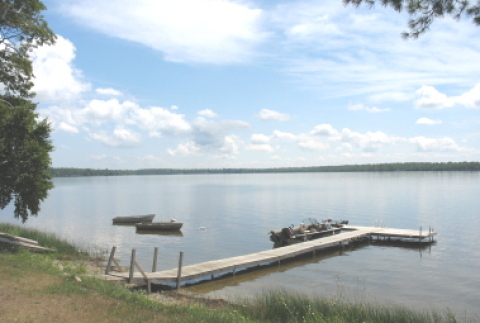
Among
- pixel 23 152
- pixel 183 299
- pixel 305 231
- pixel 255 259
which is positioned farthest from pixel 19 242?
pixel 305 231


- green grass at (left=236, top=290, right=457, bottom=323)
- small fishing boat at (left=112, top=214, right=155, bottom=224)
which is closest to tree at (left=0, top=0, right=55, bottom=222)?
green grass at (left=236, top=290, right=457, bottom=323)

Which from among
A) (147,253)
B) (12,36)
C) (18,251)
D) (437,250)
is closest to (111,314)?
(18,251)

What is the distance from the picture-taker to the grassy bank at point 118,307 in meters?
8.92

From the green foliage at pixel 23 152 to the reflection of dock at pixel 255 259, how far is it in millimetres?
7111

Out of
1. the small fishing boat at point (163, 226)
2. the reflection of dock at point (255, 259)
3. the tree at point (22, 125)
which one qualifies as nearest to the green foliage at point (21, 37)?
the tree at point (22, 125)

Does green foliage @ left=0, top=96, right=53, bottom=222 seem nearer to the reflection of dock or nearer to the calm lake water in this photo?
the calm lake water

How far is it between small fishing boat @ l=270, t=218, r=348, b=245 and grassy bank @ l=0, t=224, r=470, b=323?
15.6m

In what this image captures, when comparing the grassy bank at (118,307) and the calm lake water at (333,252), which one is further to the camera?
the calm lake water at (333,252)

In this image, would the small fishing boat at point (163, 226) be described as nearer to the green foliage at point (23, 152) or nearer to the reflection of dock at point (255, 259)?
the reflection of dock at point (255, 259)

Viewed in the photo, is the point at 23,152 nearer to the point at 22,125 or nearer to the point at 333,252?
the point at 22,125

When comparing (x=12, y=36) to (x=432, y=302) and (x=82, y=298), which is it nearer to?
(x=82, y=298)

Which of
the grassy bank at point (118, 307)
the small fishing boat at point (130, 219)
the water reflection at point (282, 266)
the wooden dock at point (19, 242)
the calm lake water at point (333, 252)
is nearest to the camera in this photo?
the grassy bank at point (118, 307)

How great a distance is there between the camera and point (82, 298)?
33.8ft

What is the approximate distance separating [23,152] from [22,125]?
4.14 feet
